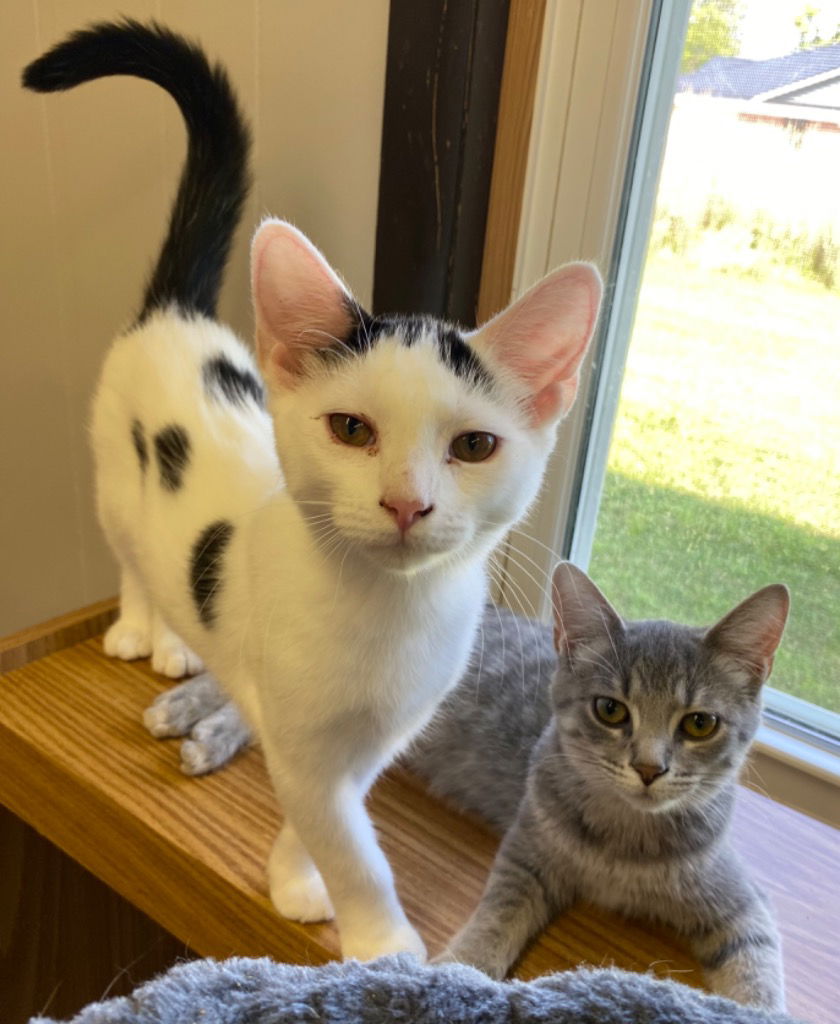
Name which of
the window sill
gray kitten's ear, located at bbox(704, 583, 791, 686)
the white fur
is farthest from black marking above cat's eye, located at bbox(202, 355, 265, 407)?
the window sill

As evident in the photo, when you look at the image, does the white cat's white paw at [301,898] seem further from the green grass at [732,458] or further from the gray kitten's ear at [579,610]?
the green grass at [732,458]

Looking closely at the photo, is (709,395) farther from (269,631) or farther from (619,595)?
(269,631)

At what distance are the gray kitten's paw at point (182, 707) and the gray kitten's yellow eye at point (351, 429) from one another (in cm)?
44

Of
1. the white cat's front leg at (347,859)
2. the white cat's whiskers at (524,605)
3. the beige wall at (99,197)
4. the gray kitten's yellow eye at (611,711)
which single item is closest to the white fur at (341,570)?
the white cat's front leg at (347,859)

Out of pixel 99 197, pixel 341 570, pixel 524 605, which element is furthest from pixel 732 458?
pixel 99 197

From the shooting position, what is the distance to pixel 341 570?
0.61m

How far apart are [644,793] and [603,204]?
0.60m

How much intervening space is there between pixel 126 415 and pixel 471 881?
0.57 m

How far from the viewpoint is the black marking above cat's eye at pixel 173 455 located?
2.71 feet

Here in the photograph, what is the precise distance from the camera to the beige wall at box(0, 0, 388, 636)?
988 millimetres

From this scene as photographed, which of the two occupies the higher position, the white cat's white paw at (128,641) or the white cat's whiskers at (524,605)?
the white cat's whiskers at (524,605)

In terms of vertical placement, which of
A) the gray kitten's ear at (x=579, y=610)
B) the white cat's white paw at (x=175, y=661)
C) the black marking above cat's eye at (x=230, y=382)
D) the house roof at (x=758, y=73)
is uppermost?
the house roof at (x=758, y=73)

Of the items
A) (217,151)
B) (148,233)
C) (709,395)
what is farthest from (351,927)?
(148,233)

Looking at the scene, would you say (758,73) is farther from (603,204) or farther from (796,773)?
(796,773)
